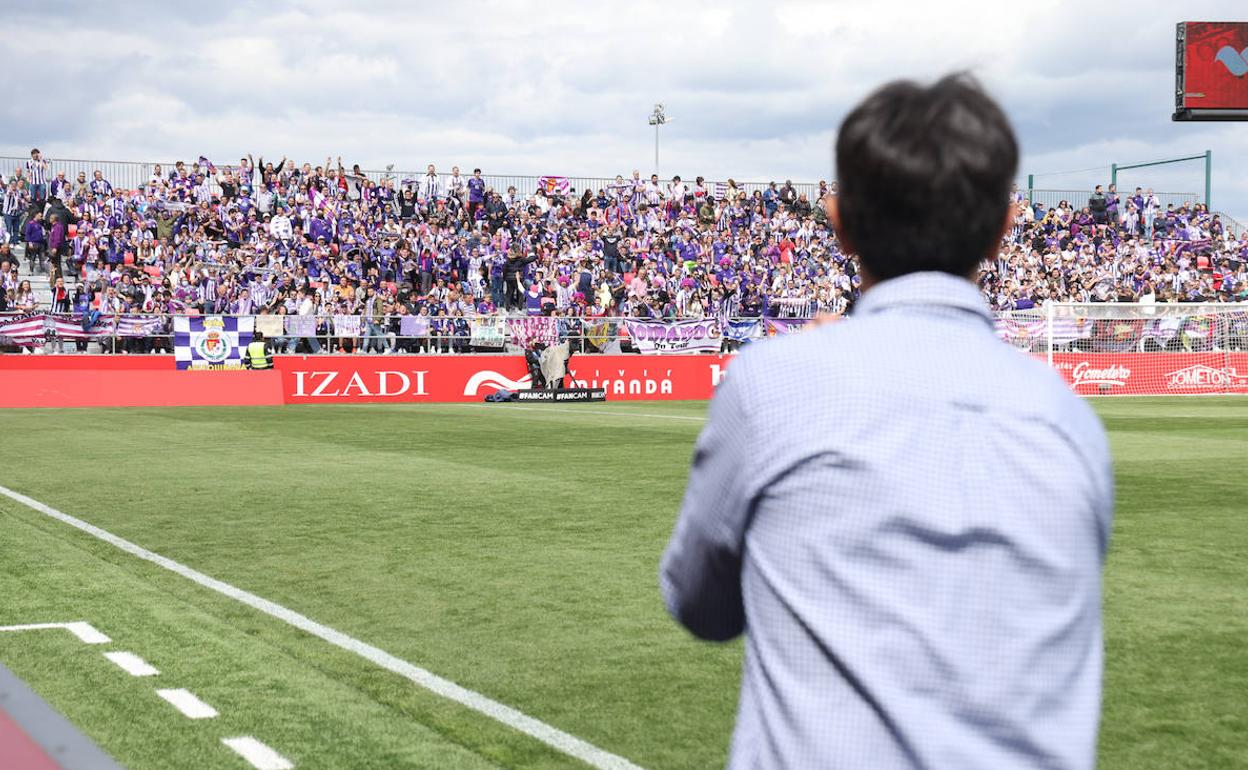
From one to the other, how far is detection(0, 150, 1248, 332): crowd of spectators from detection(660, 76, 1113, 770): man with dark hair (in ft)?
102

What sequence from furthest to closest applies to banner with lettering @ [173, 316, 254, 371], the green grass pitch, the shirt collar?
banner with lettering @ [173, 316, 254, 371], the green grass pitch, the shirt collar

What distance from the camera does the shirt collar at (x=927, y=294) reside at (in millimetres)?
1923

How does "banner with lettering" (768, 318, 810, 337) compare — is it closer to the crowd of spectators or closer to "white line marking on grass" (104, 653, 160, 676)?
the crowd of spectators

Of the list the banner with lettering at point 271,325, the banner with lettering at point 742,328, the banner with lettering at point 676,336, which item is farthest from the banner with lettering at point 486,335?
the banner with lettering at point 742,328

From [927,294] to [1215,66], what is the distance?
55040 mm

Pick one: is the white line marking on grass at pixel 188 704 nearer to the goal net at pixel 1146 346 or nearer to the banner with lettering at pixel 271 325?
the banner with lettering at pixel 271 325

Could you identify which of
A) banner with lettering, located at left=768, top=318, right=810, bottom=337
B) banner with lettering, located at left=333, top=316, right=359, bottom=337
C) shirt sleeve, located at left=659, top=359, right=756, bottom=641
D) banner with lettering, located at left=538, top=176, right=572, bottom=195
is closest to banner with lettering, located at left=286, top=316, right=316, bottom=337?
banner with lettering, located at left=333, top=316, right=359, bottom=337

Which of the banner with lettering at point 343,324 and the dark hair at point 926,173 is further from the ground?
the dark hair at point 926,173

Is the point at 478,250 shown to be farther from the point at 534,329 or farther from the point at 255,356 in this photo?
the point at 255,356

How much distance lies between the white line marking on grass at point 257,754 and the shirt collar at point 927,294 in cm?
345

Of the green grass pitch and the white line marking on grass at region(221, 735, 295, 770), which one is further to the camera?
the green grass pitch

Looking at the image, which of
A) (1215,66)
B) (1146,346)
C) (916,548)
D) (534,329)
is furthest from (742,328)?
(916,548)

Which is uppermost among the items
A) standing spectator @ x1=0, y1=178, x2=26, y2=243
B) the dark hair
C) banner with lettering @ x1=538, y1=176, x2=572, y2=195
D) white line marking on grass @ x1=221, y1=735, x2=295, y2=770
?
banner with lettering @ x1=538, y1=176, x2=572, y2=195

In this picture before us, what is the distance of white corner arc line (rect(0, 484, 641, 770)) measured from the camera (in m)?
4.92
